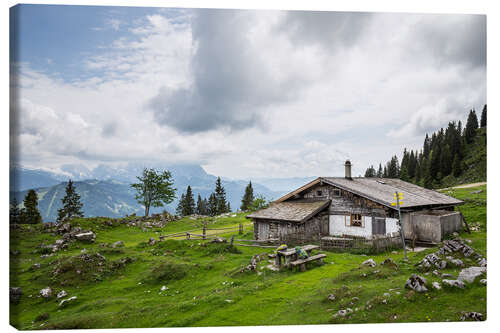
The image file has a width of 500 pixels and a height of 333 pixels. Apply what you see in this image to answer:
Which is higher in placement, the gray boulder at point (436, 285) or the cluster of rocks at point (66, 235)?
the gray boulder at point (436, 285)

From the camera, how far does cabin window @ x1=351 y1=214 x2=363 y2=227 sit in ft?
60.4

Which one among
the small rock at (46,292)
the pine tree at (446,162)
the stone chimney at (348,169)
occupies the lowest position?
the small rock at (46,292)

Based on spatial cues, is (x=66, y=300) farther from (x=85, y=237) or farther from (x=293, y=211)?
(x=85, y=237)

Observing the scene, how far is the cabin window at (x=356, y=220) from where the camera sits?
18.4 m

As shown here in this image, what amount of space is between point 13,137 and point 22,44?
3.06 meters

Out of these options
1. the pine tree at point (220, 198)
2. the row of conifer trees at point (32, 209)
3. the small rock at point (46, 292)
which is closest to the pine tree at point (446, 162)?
the pine tree at point (220, 198)

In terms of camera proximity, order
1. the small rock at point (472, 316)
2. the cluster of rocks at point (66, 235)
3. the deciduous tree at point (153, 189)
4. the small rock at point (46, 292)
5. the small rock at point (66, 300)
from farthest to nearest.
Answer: the deciduous tree at point (153, 189), the cluster of rocks at point (66, 235), the small rock at point (46, 292), the small rock at point (66, 300), the small rock at point (472, 316)

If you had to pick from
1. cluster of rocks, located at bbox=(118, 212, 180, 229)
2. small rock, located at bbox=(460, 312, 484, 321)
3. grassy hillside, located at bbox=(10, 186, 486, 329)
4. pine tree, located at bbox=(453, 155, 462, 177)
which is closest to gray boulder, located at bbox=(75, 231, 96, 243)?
cluster of rocks, located at bbox=(118, 212, 180, 229)

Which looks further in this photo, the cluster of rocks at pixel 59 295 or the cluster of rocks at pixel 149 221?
the cluster of rocks at pixel 149 221

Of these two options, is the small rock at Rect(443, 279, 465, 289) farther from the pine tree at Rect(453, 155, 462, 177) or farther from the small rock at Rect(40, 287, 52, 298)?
the pine tree at Rect(453, 155, 462, 177)

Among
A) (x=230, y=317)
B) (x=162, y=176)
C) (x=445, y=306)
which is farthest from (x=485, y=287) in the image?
(x=162, y=176)

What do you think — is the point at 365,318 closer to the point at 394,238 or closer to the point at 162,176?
the point at 394,238

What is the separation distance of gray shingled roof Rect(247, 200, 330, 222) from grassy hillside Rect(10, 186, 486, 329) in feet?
13.8

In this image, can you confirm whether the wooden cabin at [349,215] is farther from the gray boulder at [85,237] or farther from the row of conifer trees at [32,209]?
the gray boulder at [85,237]
